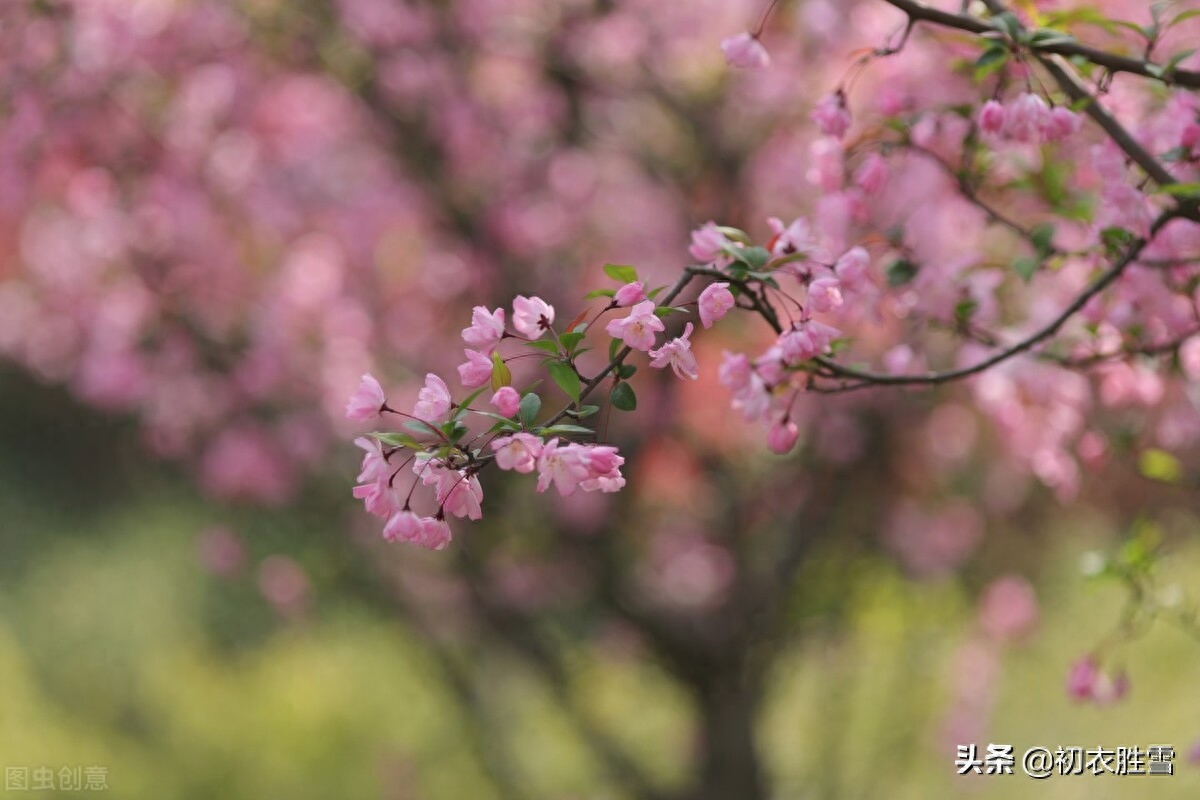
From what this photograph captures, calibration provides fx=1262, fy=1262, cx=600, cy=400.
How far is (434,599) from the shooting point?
13.4 ft

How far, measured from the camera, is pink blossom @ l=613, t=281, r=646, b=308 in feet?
4.00

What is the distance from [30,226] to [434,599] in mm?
2571

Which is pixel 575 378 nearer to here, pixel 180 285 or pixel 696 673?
pixel 696 673

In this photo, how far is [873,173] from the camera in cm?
172

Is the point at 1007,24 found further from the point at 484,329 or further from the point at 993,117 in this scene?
the point at 484,329

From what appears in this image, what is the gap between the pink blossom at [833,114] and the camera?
62.6 inches

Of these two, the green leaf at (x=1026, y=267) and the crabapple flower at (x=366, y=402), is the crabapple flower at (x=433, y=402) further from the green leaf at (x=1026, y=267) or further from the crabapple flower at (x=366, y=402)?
the green leaf at (x=1026, y=267)

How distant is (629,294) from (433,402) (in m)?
0.22

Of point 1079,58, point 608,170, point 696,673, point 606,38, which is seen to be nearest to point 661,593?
point 696,673

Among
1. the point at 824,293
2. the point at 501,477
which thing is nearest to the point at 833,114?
the point at 824,293

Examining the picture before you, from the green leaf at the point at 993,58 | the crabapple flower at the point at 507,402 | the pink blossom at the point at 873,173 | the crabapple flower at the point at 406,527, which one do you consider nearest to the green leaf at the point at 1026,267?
the pink blossom at the point at 873,173

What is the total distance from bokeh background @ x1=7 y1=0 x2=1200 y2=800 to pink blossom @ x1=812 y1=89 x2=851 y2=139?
0.81m

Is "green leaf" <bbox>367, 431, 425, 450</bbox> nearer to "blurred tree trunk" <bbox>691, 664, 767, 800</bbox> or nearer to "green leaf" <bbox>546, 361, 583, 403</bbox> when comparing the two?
"green leaf" <bbox>546, 361, 583, 403</bbox>

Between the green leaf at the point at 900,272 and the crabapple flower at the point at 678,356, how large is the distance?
544 millimetres
